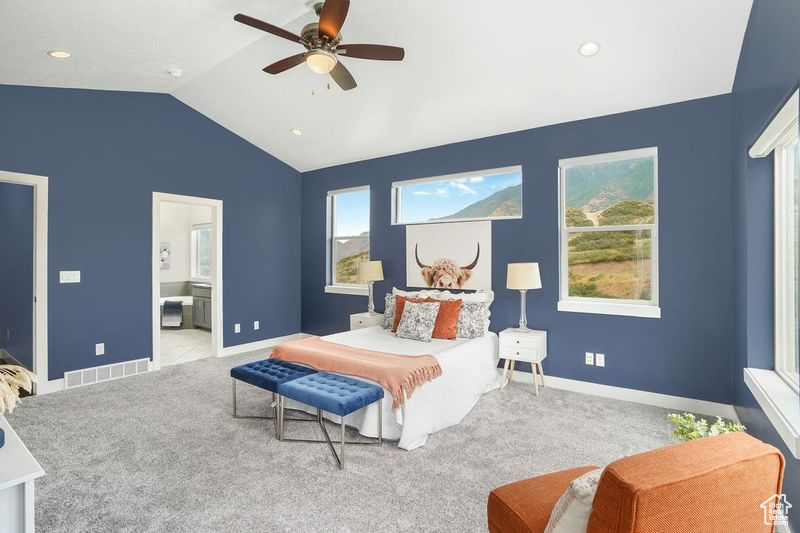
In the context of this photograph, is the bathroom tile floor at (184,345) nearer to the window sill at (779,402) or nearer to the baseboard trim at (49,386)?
the baseboard trim at (49,386)

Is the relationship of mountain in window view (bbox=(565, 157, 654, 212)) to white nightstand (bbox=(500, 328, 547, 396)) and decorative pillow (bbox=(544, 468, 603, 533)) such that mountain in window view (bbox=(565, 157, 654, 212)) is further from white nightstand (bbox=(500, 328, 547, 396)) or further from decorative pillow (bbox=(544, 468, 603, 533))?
decorative pillow (bbox=(544, 468, 603, 533))

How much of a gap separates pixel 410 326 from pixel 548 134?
2.42 m

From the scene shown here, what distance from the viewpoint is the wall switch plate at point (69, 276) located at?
4.11 m

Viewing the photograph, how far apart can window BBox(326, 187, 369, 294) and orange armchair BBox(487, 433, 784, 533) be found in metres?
4.92

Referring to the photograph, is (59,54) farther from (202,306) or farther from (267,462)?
(202,306)

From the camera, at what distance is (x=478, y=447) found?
112 inches

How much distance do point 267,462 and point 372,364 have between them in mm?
936

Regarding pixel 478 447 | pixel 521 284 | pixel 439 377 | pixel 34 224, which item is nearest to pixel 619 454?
pixel 478 447

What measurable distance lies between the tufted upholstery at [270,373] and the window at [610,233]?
103 inches

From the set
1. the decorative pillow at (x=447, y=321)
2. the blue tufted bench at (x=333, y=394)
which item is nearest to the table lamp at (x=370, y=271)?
the decorative pillow at (x=447, y=321)

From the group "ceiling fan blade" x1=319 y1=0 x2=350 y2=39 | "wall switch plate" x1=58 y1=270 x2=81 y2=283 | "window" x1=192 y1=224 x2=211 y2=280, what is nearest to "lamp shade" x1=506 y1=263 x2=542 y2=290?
"ceiling fan blade" x1=319 y1=0 x2=350 y2=39

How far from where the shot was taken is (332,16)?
2326 millimetres

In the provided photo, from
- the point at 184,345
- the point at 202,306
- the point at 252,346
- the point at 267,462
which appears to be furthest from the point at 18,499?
the point at 202,306

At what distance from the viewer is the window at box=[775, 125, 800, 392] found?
7.57 ft
